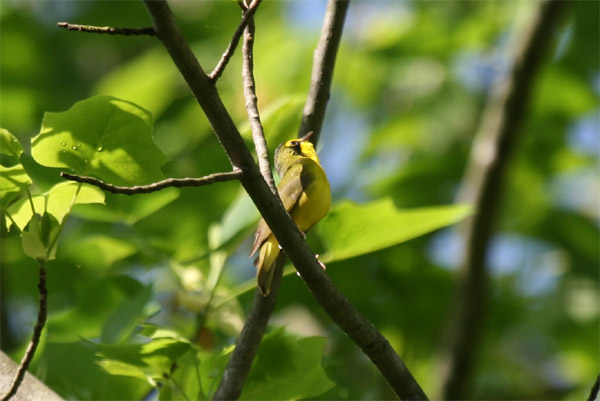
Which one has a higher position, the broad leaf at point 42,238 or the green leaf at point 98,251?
the broad leaf at point 42,238

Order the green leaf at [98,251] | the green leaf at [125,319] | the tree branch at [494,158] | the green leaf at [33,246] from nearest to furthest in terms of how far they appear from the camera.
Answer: the green leaf at [33,246] < the green leaf at [125,319] < the green leaf at [98,251] < the tree branch at [494,158]

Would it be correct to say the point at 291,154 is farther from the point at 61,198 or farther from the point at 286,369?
the point at 61,198

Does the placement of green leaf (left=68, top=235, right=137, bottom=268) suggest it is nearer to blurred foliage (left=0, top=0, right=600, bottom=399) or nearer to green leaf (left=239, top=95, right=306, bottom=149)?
blurred foliage (left=0, top=0, right=600, bottom=399)

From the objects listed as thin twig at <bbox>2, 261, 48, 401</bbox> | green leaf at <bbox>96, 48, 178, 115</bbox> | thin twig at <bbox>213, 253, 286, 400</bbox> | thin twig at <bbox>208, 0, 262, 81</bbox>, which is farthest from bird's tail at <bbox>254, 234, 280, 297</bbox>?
green leaf at <bbox>96, 48, 178, 115</bbox>

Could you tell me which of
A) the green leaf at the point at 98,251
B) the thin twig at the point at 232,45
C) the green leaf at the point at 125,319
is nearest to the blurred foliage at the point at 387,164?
the green leaf at the point at 98,251

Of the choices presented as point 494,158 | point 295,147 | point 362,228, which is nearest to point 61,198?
point 362,228

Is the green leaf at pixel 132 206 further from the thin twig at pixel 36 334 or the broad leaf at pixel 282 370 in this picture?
the thin twig at pixel 36 334

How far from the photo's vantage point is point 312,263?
170cm

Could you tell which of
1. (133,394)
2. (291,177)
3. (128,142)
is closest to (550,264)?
(291,177)

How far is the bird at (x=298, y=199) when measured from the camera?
2438 mm

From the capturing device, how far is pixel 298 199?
2623mm

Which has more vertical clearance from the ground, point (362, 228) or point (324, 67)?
point (324, 67)

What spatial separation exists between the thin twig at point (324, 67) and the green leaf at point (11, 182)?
903 millimetres

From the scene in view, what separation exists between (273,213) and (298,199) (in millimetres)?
1001
